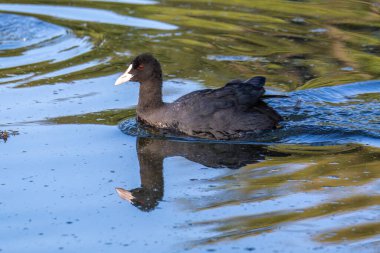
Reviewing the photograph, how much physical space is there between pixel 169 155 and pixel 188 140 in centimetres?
56

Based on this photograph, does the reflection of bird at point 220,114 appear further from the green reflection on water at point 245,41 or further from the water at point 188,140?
the green reflection on water at point 245,41

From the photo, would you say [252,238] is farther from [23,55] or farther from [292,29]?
[292,29]

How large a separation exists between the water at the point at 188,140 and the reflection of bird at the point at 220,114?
0.60 ft

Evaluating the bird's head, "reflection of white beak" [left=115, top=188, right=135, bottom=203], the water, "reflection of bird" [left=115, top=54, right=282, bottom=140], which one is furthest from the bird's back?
"reflection of white beak" [left=115, top=188, right=135, bottom=203]

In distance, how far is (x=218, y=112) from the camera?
896cm

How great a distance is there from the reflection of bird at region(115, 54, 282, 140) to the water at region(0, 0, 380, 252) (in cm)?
18

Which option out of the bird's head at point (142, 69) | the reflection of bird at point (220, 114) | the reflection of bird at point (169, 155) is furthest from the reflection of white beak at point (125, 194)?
the bird's head at point (142, 69)

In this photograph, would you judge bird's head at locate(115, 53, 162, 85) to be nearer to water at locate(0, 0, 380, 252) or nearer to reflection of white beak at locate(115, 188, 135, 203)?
water at locate(0, 0, 380, 252)

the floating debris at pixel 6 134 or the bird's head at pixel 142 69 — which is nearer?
the floating debris at pixel 6 134

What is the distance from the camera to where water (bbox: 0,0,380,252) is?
642 centimetres

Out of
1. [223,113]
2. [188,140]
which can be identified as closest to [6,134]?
[188,140]

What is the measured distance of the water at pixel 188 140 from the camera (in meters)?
6.42

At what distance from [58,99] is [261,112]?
248 centimetres

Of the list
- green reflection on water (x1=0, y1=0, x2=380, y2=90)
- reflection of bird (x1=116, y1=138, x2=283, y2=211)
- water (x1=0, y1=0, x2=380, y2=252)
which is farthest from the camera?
green reflection on water (x1=0, y1=0, x2=380, y2=90)
